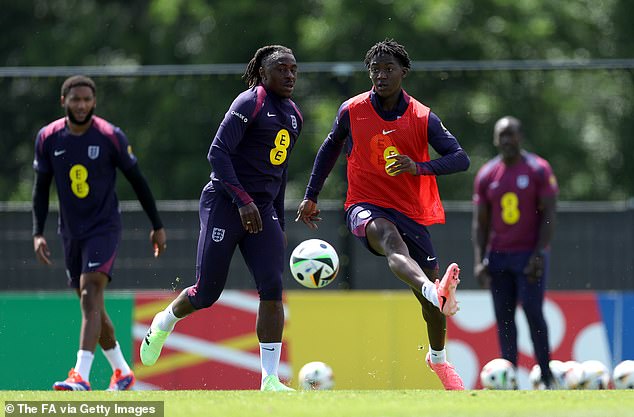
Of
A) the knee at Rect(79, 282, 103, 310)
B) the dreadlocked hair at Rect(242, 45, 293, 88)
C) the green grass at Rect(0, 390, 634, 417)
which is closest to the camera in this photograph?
the green grass at Rect(0, 390, 634, 417)

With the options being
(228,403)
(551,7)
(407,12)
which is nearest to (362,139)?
(228,403)

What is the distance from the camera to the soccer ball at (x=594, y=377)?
1205 cm

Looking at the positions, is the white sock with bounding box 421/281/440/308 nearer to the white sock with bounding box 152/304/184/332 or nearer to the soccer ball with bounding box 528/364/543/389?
the white sock with bounding box 152/304/184/332

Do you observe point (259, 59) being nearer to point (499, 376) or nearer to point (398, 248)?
point (398, 248)

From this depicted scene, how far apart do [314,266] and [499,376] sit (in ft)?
8.46

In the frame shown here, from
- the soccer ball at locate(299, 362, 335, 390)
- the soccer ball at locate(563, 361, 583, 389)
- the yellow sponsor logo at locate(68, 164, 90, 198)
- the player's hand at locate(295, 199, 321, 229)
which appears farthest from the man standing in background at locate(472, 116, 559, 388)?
the yellow sponsor logo at locate(68, 164, 90, 198)

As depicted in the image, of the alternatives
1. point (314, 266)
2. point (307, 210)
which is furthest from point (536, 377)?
point (307, 210)

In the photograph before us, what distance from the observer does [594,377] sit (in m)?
12.1

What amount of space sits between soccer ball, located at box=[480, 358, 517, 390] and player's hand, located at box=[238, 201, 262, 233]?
340 centimetres

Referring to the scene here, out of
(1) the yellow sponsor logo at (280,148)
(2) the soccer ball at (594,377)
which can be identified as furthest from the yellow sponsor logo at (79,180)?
(2) the soccer ball at (594,377)

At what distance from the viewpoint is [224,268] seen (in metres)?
9.74

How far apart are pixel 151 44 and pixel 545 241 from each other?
14300 mm

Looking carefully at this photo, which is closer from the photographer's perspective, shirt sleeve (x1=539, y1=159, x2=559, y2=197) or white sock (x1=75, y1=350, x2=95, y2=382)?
white sock (x1=75, y1=350, x2=95, y2=382)

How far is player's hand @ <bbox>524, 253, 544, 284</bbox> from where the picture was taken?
12.6 m
